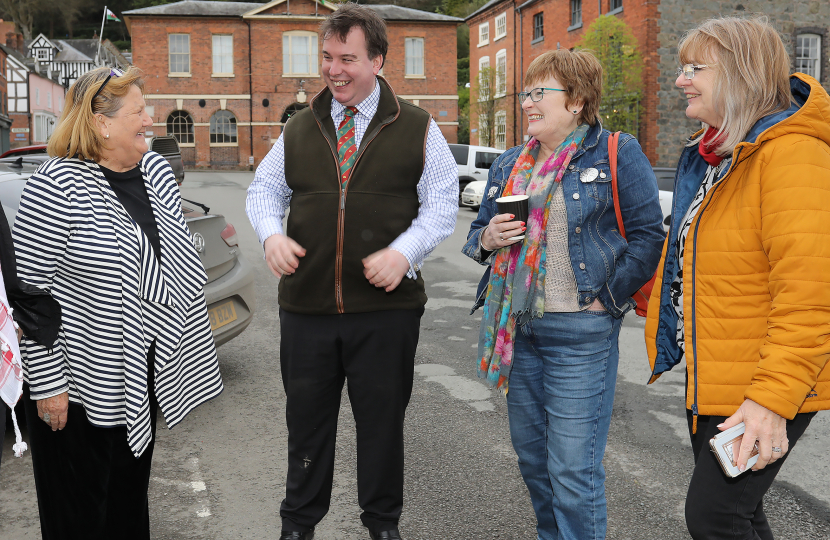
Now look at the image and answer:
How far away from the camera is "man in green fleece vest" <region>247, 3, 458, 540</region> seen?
289cm

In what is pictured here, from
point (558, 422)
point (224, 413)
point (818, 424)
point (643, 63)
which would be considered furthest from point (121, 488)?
point (643, 63)

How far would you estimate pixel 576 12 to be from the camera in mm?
28250

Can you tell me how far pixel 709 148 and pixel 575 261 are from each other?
66 cm

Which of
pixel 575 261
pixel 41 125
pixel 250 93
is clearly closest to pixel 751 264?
pixel 575 261

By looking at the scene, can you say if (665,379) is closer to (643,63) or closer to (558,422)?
(558,422)

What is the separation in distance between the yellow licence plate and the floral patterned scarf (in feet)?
8.90

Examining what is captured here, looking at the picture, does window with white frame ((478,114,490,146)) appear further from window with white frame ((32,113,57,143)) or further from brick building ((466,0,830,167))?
window with white frame ((32,113,57,143))

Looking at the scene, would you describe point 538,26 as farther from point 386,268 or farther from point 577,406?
point 577,406

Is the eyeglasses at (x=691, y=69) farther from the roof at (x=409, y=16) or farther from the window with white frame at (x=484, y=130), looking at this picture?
the roof at (x=409, y=16)

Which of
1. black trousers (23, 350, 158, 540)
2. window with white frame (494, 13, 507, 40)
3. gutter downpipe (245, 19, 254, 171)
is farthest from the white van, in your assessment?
gutter downpipe (245, 19, 254, 171)

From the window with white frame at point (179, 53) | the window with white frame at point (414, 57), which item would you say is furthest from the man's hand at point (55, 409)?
the window with white frame at point (179, 53)

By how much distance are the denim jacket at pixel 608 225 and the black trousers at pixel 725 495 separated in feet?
2.30

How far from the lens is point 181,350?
9.56ft

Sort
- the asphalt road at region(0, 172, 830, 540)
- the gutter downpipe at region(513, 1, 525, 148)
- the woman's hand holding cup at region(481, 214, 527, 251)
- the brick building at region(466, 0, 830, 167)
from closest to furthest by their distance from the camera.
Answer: the woman's hand holding cup at region(481, 214, 527, 251) < the asphalt road at region(0, 172, 830, 540) < the brick building at region(466, 0, 830, 167) < the gutter downpipe at region(513, 1, 525, 148)
